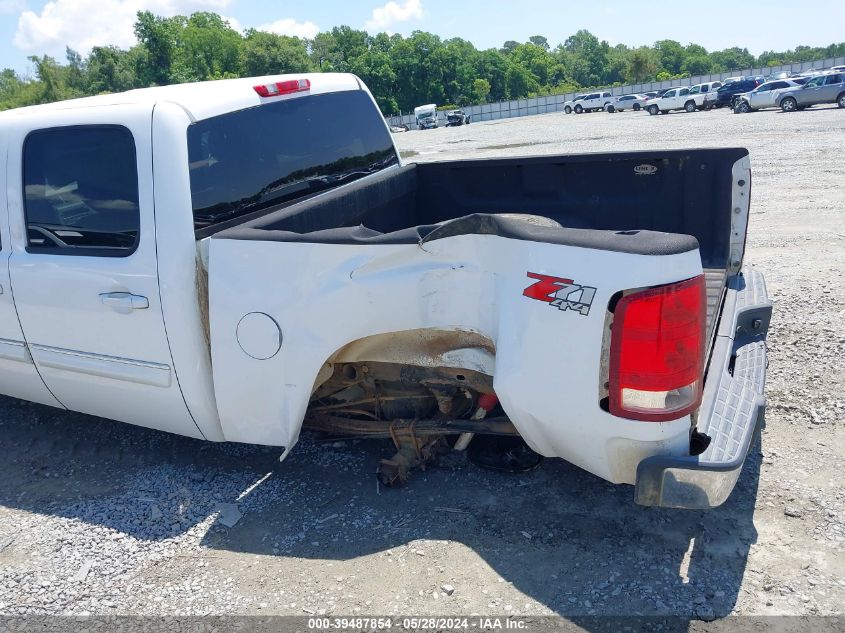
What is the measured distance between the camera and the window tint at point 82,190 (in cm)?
341

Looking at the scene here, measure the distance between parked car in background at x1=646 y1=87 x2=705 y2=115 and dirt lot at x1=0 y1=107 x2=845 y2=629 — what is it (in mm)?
41202

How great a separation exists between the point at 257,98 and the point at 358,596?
2.54 metres

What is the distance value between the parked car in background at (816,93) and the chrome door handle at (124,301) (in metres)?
33.9

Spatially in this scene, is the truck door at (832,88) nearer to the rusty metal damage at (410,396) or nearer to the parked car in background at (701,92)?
the parked car in background at (701,92)

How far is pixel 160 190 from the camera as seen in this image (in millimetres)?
3264


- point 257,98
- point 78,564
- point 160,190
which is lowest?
point 78,564

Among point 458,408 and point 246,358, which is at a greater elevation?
point 246,358

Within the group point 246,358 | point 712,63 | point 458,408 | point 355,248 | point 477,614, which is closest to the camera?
point 477,614

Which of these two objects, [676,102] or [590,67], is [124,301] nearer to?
[676,102]

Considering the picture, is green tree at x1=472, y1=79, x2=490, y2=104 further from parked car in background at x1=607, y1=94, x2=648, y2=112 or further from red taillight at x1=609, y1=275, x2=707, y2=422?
red taillight at x1=609, y1=275, x2=707, y2=422

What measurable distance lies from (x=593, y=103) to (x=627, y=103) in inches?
233

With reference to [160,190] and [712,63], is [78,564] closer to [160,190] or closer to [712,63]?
[160,190]

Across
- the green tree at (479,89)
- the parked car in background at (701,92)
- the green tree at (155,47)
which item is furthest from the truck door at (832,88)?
the green tree at (479,89)

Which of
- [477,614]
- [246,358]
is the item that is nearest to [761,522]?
[477,614]
